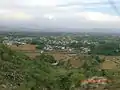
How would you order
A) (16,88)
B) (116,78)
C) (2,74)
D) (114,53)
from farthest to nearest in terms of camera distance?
1. (114,53)
2. (116,78)
3. (2,74)
4. (16,88)

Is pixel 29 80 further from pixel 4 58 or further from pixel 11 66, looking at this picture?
pixel 4 58

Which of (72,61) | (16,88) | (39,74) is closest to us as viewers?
(16,88)

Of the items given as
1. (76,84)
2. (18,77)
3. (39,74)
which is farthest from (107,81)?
(18,77)

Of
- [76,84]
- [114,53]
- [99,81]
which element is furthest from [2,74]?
[114,53]

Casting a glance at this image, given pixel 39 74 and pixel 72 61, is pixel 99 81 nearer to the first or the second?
pixel 39 74

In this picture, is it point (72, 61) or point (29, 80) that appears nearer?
point (29, 80)

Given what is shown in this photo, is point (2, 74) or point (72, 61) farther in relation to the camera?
point (72, 61)

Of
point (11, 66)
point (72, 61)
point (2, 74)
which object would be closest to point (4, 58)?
point (11, 66)

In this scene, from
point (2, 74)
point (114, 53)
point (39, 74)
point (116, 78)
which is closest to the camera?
point (2, 74)

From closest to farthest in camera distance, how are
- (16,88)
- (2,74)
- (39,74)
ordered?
(16,88)
(2,74)
(39,74)
